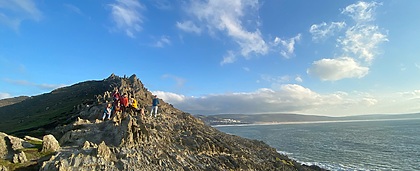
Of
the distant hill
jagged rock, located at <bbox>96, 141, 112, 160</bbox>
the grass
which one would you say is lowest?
the grass

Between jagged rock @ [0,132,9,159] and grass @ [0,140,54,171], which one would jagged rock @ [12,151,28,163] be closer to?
grass @ [0,140,54,171]

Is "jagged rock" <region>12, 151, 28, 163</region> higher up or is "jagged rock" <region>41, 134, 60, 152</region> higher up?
"jagged rock" <region>41, 134, 60, 152</region>

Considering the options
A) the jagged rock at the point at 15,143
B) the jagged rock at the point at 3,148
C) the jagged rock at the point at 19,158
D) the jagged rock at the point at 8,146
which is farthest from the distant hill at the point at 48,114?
the jagged rock at the point at 19,158

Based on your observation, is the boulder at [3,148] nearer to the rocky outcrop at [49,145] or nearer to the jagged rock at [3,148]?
the jagged rock at [3,148]

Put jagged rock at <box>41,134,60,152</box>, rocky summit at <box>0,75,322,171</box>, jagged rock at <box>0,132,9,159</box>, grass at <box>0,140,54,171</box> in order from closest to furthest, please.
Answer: grass at <box>0,140,54,171</box>
rocky summit at <box>0,75,322,171</box>
jagged rock at <box>0,132,9,159</box>
jagged rock at <box>41,134,60,152</box>

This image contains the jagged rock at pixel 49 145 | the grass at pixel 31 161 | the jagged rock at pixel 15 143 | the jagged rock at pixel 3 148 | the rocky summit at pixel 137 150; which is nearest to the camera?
the grass at pixel 31 161

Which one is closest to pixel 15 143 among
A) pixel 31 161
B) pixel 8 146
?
pixel 8 146

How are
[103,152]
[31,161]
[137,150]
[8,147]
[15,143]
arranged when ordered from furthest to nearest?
[137,150], [15,143], [8,147], [103,152], [31,161]

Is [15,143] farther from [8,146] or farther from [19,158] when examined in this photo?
[19,158]

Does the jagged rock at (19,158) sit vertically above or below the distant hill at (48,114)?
below

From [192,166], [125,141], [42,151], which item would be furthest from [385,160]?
[42,151]

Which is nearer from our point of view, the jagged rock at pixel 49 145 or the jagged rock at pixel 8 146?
the jagged rock at pixel 8 146

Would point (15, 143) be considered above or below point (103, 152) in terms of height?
above

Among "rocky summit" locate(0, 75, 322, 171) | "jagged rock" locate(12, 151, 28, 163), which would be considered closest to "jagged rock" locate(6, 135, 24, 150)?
"jagged rock" locate(12, 151, 28, 163)
